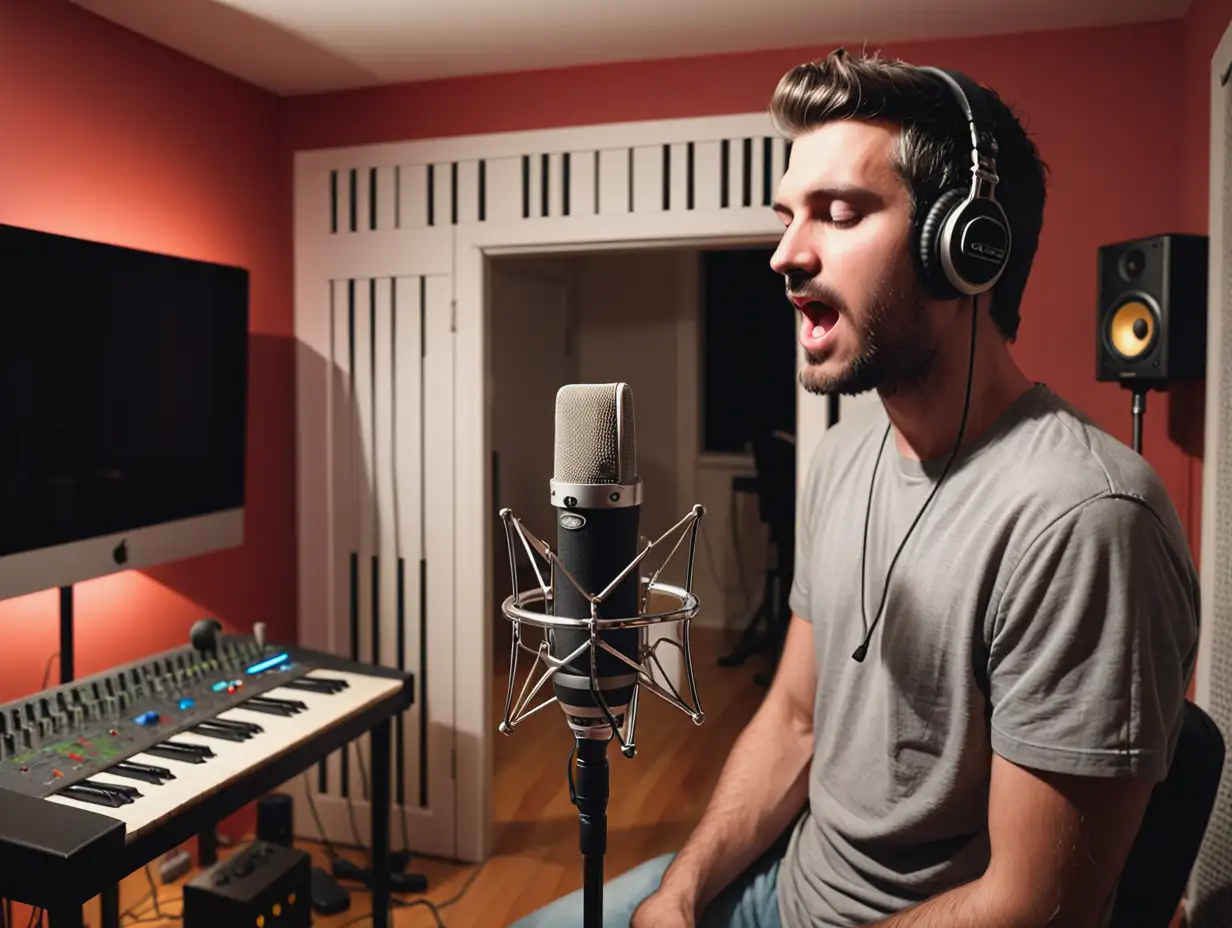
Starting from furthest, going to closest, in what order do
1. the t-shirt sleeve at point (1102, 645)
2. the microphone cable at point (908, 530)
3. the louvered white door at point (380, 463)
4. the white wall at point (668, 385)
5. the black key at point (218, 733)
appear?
the white wall at point (668, 385) < the louvered white door at point (380, 463) < the black key at point (218, 733) < the microphone cable at point (908, 530) < the t-shirt sleeve at point (1102, 645)

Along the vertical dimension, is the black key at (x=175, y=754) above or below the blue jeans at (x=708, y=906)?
below

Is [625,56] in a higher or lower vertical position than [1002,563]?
higher

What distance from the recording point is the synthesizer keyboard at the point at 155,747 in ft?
4.88

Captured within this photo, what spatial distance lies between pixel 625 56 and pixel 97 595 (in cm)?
210

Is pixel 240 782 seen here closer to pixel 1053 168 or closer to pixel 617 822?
pixel 617 822

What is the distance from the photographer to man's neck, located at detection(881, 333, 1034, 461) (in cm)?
109

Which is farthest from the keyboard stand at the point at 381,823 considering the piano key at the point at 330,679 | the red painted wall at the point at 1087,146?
the red painted wall at the point at 1087,146

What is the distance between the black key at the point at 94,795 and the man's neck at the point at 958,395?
1.44 m

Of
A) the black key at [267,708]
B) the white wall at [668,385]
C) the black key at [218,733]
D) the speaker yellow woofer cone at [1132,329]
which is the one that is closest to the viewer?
the black key at [218,733]

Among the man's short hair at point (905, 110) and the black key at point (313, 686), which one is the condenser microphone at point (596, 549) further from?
the black key at point (313, 686)

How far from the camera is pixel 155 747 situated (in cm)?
190

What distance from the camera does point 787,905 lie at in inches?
48.5

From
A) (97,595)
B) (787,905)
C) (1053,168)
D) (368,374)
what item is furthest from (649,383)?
(787,905)

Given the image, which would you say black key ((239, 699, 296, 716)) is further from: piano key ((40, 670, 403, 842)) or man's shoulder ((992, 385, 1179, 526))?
man's shoulder ((992, 385, 1179, 526))
